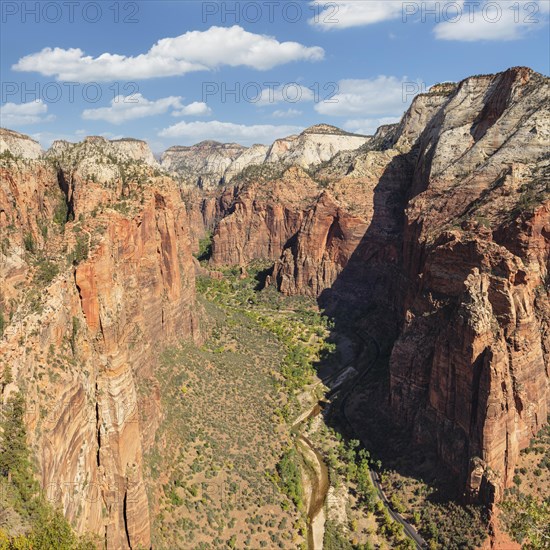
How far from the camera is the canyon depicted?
34.5 meters

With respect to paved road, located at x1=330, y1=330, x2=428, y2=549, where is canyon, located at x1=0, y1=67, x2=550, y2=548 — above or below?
above

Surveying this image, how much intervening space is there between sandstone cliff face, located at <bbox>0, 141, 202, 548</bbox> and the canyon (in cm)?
15

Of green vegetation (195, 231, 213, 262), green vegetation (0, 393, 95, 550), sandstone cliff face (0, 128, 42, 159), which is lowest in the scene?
green vegetation (0, 393, 95, 550)

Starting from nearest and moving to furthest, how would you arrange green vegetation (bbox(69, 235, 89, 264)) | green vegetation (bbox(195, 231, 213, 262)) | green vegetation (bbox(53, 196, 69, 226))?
green vegetation (bbox(69, 235, 89, 264)), green vegetation (bbox(53, 196, 69, 226)), green vegetation (bbox(195, 231, 213, 262))

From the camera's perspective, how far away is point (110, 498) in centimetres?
3738

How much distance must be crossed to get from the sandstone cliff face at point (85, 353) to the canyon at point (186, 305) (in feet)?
0.49

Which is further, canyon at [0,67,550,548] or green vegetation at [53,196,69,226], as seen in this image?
green vegetation at [53,196,69,226]

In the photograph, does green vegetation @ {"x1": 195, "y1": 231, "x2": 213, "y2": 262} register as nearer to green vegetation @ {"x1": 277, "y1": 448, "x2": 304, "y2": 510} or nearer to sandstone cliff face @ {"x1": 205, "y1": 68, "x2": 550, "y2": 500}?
sandstone cliff face @ {"x1": 205, "y1": 68, "x2": 550, "y2": 500}

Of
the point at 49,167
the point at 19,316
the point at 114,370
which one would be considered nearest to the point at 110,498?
the point at 114,370

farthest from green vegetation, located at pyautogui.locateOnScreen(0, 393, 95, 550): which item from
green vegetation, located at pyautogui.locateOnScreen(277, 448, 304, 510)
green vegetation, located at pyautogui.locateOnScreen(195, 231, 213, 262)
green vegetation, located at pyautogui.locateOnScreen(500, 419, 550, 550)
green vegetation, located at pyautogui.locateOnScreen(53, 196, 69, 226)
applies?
green vegetation, located at pyautogui.locateOnScreen(195, 231, 213, 262)

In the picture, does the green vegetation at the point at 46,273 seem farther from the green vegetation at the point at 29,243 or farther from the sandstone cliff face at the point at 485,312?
the sandstone cliff face at the point at 485,312

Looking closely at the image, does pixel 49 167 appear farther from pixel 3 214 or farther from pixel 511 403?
pixel 511 403

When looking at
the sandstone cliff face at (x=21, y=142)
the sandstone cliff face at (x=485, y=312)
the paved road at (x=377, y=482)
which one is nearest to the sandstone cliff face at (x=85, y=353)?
the paved road at (x=377, y=482)

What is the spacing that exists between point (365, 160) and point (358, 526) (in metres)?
89.0
